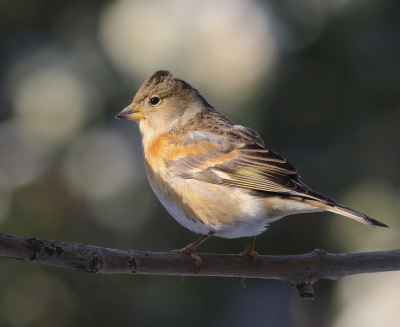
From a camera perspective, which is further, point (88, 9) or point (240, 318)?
point (88, 9)

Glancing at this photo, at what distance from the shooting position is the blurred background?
491 centimetres

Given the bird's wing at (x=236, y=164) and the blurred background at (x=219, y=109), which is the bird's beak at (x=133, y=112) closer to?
the bird's wing at (x=236, y=164)

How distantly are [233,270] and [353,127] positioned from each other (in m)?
2.89

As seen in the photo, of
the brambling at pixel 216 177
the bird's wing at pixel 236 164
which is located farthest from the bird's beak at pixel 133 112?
the bird's wing at pixel 236 164

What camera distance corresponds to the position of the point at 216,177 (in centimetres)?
380

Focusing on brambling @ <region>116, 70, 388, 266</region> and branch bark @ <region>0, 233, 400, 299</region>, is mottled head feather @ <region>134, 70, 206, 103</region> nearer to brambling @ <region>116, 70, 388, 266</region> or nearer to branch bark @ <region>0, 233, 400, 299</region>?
brambling @ <region>116, 70, 388, 266</region>

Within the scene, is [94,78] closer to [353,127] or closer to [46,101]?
[46,101]

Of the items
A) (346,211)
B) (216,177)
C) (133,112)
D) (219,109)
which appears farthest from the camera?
(219,109)

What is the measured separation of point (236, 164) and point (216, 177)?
192mm

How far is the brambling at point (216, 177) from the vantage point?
11.6ft

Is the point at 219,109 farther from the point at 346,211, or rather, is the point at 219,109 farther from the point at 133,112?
the point at 346,211

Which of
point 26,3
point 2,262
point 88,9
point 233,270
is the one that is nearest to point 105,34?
point 88,9

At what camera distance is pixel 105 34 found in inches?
237

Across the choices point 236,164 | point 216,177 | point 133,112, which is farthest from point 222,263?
point 133,112
